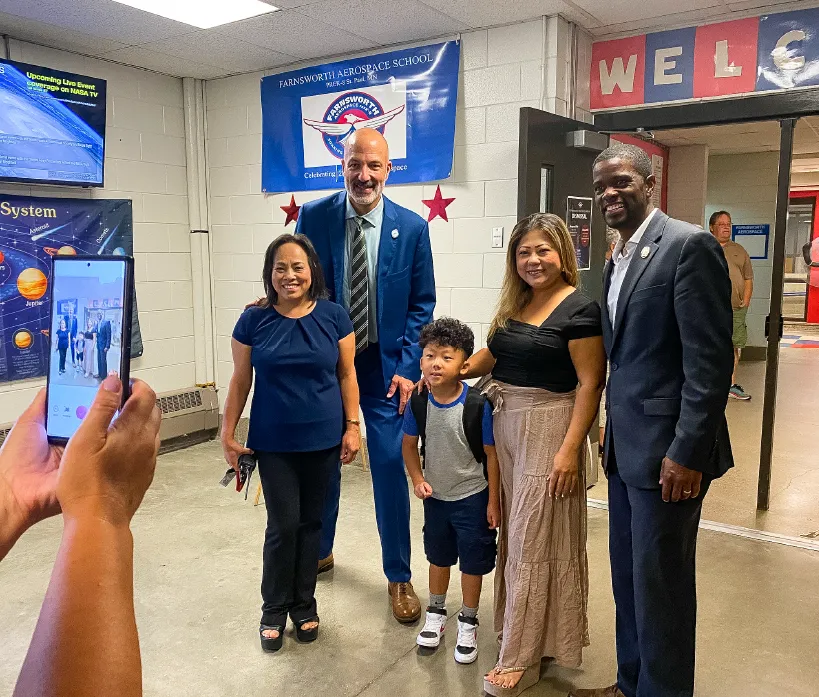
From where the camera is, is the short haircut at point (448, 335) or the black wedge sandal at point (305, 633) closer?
the short haircut at point (448, 335)

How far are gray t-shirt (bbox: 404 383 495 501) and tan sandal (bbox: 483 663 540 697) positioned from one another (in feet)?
1.80

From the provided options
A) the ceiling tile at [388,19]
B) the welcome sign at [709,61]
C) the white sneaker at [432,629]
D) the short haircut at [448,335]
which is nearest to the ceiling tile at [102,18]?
the ceiling tile at [388,19]

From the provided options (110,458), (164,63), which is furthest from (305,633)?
(164,63)

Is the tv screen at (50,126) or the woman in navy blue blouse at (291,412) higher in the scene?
the tv screen at (50,126)

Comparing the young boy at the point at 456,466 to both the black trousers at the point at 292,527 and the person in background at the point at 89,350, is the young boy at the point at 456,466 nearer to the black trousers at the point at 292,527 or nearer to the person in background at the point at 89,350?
the black trousers at the point at 292,527

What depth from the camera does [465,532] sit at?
2465 millimetres

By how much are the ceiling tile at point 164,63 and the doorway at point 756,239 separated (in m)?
2.52

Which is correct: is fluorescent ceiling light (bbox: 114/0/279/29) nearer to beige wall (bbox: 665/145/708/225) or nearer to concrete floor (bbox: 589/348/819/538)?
concrete floor (bbox: 589/348/819/538)

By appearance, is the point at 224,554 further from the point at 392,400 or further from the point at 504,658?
the point at 504,658

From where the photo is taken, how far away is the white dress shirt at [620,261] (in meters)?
1.99

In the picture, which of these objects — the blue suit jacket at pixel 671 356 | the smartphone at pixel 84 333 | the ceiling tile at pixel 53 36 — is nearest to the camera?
the smartphone at pixel 84 333

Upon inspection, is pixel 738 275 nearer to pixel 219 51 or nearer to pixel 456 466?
pixel 219 51

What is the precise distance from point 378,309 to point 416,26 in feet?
6.47

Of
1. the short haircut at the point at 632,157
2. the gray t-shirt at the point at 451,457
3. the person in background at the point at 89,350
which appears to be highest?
the short haircut at the point at 632,157
